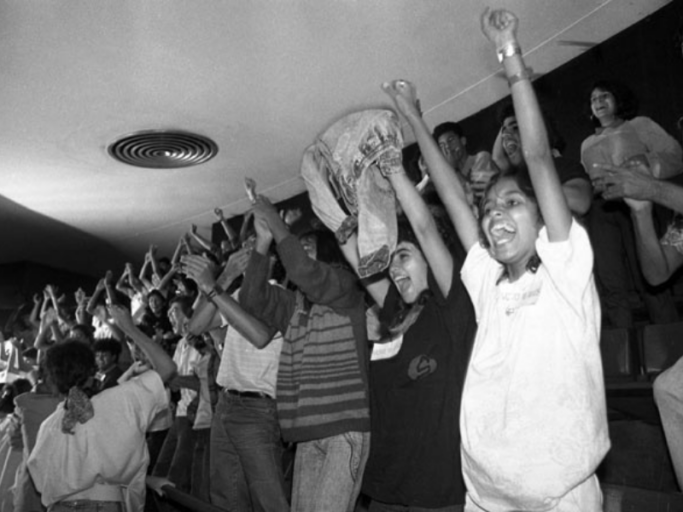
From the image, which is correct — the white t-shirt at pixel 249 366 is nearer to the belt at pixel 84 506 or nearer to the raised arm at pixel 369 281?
the belt at pixel 84 506

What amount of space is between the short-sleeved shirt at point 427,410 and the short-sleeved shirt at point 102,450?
135 cm

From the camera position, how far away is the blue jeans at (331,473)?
2.06 m

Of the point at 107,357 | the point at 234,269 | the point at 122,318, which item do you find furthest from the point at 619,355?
the point at 107,357

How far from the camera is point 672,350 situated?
7.18 feet

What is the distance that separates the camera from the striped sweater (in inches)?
85.8

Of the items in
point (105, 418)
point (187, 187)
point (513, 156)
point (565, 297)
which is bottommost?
point (105, 418)

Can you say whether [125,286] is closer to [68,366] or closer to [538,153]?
[68,366]

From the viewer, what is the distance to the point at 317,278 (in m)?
2.31

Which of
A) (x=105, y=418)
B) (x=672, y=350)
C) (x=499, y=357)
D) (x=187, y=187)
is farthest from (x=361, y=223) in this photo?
(x=187, y=187)

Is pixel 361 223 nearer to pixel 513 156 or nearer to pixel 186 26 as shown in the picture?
pixel 513 156

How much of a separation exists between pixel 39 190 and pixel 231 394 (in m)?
4.90

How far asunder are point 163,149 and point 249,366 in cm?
342

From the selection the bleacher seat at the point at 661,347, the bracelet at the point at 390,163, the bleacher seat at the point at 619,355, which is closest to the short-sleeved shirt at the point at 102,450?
the bracelet at the point at 390,163

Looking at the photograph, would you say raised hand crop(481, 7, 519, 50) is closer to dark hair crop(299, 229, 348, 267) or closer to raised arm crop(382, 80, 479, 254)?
raised arm crop(382, 80, 479, 254)
